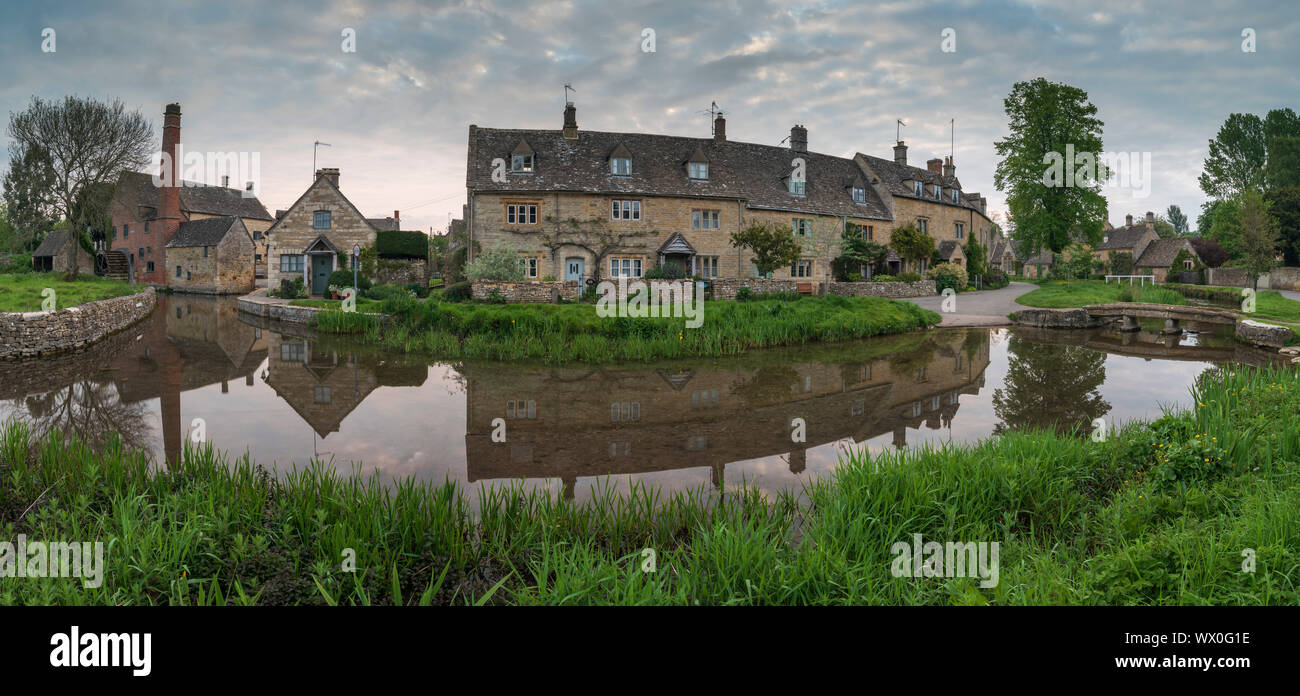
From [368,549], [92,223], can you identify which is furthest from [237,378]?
[92,223]

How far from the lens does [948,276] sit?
43562mm

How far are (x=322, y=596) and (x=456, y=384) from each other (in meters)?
11.3

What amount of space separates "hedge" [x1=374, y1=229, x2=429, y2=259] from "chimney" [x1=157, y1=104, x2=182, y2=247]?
55.2ft

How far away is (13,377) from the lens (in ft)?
51.8

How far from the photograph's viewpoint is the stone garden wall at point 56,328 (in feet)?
59.2

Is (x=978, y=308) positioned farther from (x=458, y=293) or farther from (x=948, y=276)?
(x=458, y=293)

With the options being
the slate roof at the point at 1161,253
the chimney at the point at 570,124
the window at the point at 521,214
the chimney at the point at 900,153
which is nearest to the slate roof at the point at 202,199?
the window at the point at 521,214

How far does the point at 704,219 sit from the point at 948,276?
57.3 feet

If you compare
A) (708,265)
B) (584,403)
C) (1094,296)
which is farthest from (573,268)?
(1094,296)

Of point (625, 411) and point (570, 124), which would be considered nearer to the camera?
point (625, 411)

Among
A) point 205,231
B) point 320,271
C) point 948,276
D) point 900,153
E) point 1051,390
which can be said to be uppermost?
point 900,153

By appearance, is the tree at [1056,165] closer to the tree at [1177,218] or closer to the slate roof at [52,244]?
the slate roof at [52,244]

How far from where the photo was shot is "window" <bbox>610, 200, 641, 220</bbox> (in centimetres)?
3678
